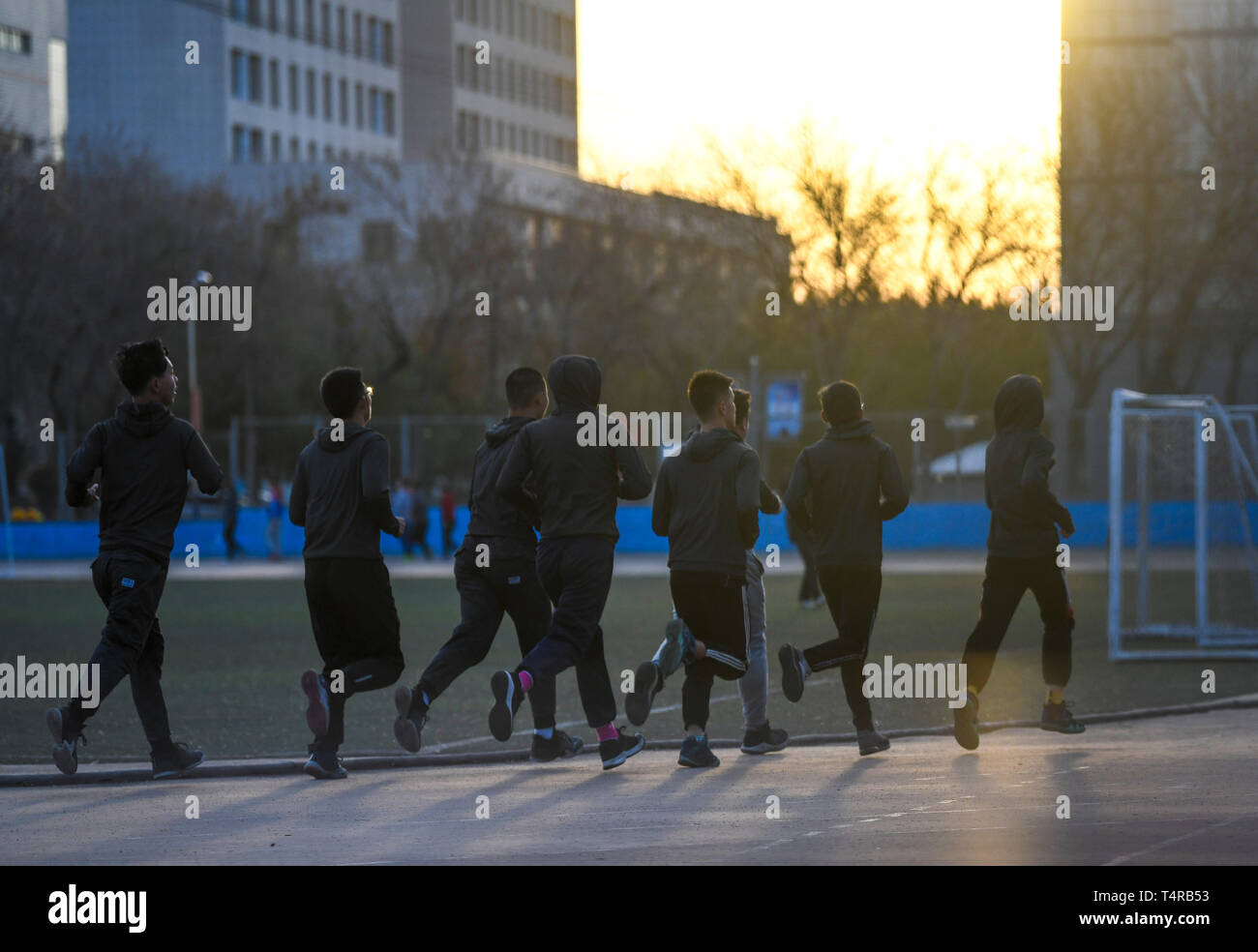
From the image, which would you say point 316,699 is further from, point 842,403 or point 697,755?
point 842,403

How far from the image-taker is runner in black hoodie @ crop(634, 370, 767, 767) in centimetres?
950

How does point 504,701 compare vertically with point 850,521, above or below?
below

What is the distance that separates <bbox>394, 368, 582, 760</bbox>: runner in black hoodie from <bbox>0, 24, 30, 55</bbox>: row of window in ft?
229

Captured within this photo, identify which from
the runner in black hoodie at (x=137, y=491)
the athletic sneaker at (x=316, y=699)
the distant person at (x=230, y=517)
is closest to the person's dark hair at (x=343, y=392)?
the runner in black hoodie at (x=137, y=491)

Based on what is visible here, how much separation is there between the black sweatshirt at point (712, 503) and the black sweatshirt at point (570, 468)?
0.86 ft

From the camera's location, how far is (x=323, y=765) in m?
9.39

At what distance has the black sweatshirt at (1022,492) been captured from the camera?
10.4 m

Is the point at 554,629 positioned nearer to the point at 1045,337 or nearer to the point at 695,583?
the point at 695,583

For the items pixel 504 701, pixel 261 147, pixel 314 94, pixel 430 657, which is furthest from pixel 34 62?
pixel 504 701

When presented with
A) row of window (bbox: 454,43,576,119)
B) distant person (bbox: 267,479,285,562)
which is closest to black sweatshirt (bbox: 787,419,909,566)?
distant person (bbox: 267,479,285,562)

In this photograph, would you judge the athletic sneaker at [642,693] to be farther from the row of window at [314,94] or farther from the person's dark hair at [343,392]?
the row of window at [314,94]

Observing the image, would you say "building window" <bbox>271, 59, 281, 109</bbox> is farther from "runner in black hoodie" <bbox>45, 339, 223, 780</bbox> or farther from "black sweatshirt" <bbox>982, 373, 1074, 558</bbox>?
A: "runner in black hoodie" <bbox>45, 339, 223, 780</bbox>

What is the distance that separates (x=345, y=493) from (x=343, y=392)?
1.51ft

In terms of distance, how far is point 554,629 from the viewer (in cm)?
932
